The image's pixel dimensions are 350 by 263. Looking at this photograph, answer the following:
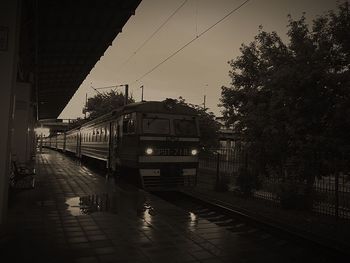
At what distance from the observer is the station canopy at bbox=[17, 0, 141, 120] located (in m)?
10.6

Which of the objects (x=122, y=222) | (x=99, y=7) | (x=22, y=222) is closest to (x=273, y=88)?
(x=99, y=7)

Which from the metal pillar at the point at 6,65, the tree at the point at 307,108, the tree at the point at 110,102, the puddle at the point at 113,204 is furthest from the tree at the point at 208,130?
the tree at the point at 110,102

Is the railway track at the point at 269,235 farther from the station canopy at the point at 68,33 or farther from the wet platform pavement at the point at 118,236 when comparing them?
the station canopy at the point at 68,33

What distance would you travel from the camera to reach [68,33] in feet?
42.8

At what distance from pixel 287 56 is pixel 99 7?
8333 mm

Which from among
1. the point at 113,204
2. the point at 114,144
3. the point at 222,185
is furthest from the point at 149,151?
the point at 113,204

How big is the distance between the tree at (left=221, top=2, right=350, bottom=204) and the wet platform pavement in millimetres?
3904

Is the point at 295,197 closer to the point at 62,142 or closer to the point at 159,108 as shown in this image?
the point at 159,108

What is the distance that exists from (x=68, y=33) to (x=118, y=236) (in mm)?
8685

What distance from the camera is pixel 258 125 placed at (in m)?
13.5

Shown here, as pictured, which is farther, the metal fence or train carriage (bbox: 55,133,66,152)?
train carriage (bbox: 55,133,66,152)

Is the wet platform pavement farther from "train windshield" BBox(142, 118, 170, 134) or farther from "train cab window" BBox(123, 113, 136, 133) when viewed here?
"train cab window" BBox(123, 113, 136, 133)

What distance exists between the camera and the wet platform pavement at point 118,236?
555 cm

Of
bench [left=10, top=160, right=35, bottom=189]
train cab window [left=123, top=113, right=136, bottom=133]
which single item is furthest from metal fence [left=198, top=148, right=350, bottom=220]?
bench [left=10, top=160, right=35, bottom=189]
